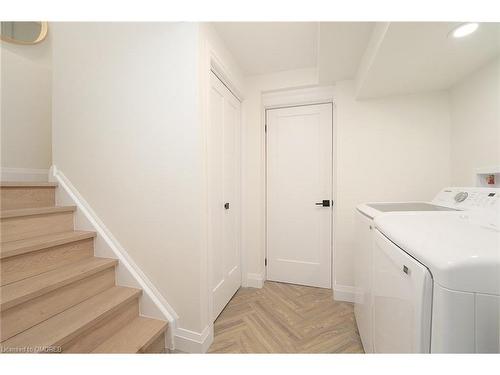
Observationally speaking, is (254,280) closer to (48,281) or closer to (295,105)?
(48,281)

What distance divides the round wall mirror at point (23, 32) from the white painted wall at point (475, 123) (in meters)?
4.13

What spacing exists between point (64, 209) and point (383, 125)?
109 inches

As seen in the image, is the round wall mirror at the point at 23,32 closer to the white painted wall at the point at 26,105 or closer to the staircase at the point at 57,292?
the white painted wall at the point at 26,105

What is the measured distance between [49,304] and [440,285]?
1739 millimetres

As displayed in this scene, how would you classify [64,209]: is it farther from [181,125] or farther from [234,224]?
[234,224]

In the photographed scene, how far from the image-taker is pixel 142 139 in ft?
4.72

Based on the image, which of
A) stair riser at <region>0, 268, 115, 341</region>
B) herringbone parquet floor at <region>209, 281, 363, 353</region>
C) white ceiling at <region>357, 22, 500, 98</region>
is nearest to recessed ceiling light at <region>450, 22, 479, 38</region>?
white ceiling at <region>357, 22, 500, 98</region>

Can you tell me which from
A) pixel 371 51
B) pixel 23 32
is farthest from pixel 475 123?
pixel 23 32

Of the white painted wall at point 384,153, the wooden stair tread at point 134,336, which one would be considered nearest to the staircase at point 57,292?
the wooden stair tread at point 134,336

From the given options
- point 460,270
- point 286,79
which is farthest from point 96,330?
point 286,79

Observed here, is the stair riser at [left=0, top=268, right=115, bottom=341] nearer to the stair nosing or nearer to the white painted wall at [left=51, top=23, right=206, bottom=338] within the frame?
the white painted wall at [left=51, top=23, right=206, bottom=338]

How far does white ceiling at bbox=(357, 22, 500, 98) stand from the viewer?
1.03 m

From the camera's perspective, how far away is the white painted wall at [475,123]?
1275 millimetres

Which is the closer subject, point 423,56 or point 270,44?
point 423,56
